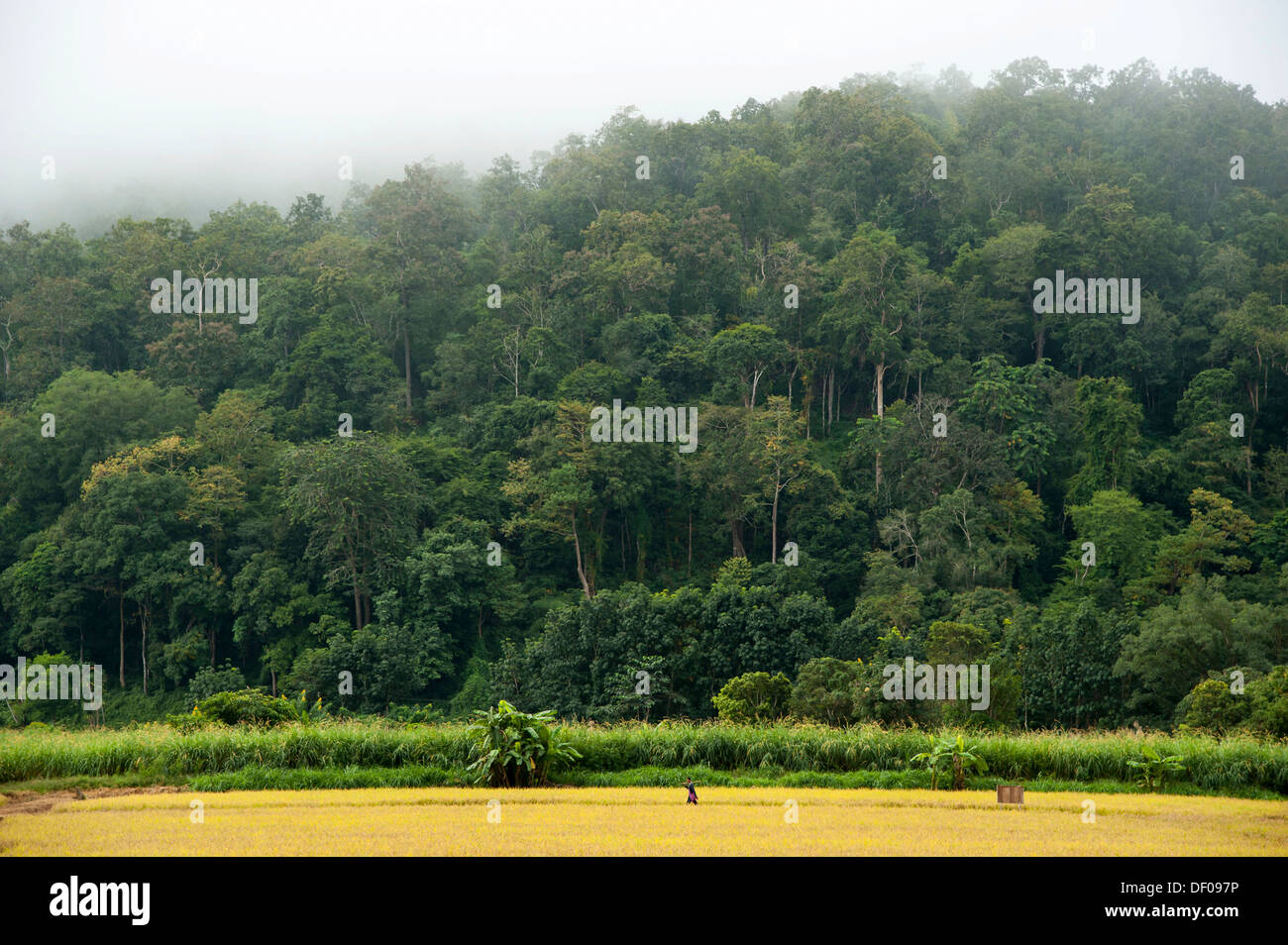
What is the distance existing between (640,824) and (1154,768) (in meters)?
8.25

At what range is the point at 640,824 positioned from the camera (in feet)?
46.3

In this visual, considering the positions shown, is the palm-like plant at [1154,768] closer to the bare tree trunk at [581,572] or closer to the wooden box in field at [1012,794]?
the wooden box in field at [1012,794]

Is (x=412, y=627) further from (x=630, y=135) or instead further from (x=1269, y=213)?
(x=1269, y=213)

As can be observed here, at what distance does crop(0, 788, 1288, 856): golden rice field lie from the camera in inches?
504

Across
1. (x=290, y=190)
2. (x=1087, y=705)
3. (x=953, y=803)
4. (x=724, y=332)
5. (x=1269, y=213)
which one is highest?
(x=290, y=190)

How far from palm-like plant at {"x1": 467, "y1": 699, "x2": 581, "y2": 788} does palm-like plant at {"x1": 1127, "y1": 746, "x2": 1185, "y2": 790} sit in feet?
27.7

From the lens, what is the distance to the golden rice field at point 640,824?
42.0 feet

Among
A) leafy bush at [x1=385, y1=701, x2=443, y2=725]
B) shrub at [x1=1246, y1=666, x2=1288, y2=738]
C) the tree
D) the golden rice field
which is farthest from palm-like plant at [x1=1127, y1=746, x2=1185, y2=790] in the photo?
the tree

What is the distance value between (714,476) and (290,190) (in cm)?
7881

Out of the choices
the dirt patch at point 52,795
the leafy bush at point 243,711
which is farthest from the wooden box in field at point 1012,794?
the leafy bush at point 243,711

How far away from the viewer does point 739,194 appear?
61.8 metres

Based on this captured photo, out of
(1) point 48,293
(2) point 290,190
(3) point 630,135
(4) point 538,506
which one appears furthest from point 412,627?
(2) point 290,190

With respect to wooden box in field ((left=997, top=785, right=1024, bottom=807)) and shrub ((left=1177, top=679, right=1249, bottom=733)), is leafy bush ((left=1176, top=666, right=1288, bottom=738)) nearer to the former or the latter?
shrub ((left=1177, top=679, right=1249, bottom=733))

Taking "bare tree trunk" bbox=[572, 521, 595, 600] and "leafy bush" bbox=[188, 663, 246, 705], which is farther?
"bare tree trunk" bbox=[572, 521, 595, 600]
